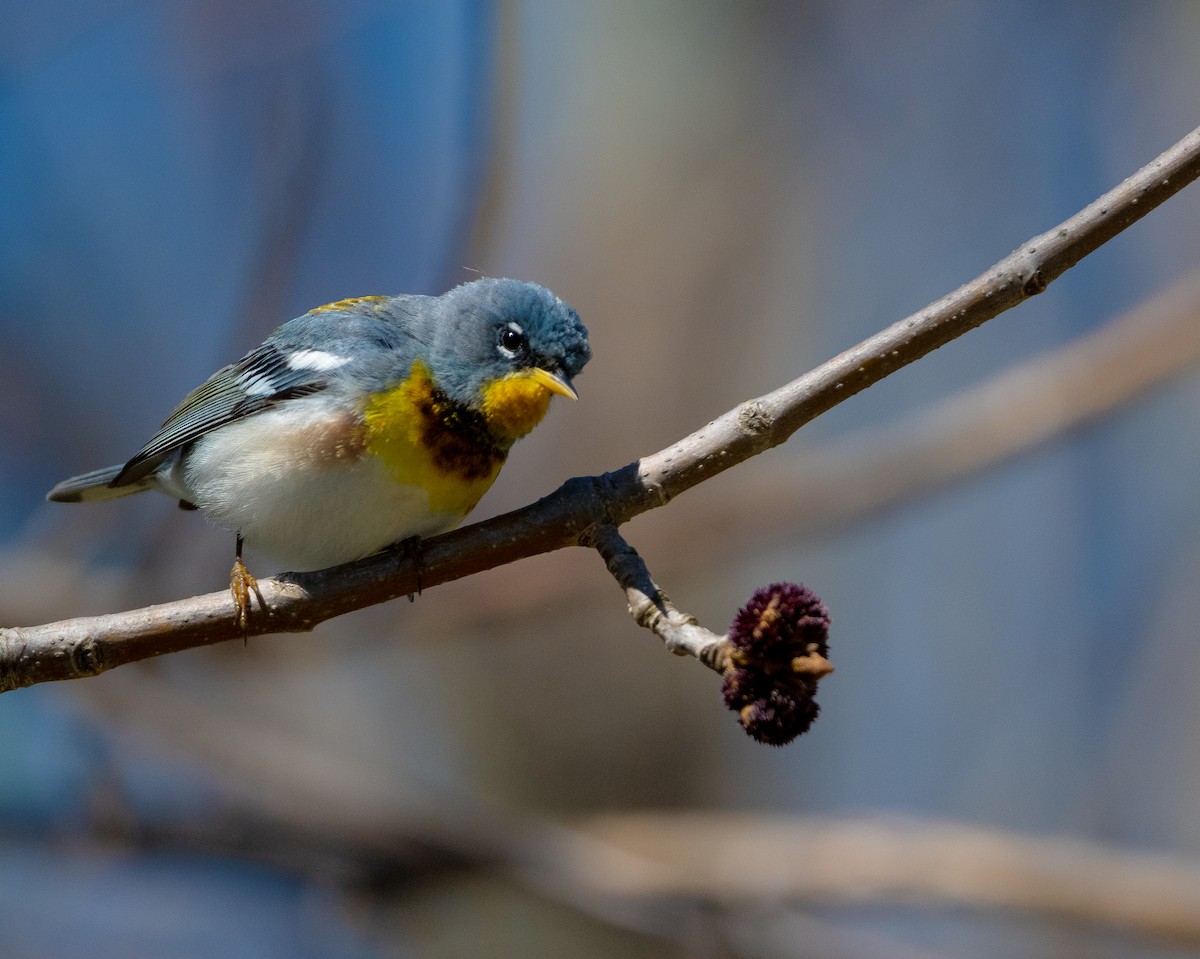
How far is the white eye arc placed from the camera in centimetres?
358

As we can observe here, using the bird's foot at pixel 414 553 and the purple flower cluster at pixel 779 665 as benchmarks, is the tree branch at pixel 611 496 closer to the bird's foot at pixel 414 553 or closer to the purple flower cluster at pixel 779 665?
the bird's foot at pixel 414 553

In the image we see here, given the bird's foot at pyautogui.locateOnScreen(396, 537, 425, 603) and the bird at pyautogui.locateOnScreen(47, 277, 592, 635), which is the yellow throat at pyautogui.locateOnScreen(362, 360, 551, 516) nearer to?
the bird at pyautogui.locateOnScreen(47, 277, 592, 635)

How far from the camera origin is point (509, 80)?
4.14 m

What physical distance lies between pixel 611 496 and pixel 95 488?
7.90ft

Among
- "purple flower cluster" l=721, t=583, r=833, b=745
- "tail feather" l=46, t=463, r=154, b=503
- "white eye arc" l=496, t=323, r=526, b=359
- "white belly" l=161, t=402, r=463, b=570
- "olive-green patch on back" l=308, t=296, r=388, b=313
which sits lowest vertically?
"purple flower cluster" l=721, t=583, r=833, b=745

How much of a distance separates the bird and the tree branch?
29 centimetres

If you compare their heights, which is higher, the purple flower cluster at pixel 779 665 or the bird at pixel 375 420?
the bird at pixel 375 420

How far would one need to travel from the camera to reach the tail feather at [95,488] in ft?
13.6

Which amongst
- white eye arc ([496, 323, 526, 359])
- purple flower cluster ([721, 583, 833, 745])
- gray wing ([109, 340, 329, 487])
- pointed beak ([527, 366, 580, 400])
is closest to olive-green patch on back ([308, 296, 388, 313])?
gray wing ([109, 340, 329, 487])

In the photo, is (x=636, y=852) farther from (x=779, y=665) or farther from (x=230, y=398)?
(x=779, y=665)

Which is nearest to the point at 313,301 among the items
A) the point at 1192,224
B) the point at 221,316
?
the point at 221,316

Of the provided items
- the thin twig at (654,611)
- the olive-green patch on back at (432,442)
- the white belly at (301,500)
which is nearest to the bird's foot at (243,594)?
the white belly at (301,500)

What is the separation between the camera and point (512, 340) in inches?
141

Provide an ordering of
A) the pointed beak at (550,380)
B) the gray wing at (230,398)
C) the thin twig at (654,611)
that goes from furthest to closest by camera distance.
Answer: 1. the gray wing at (230,398)
2. the pointed beak at (550,380)
3. the thin twig at (654,611)
